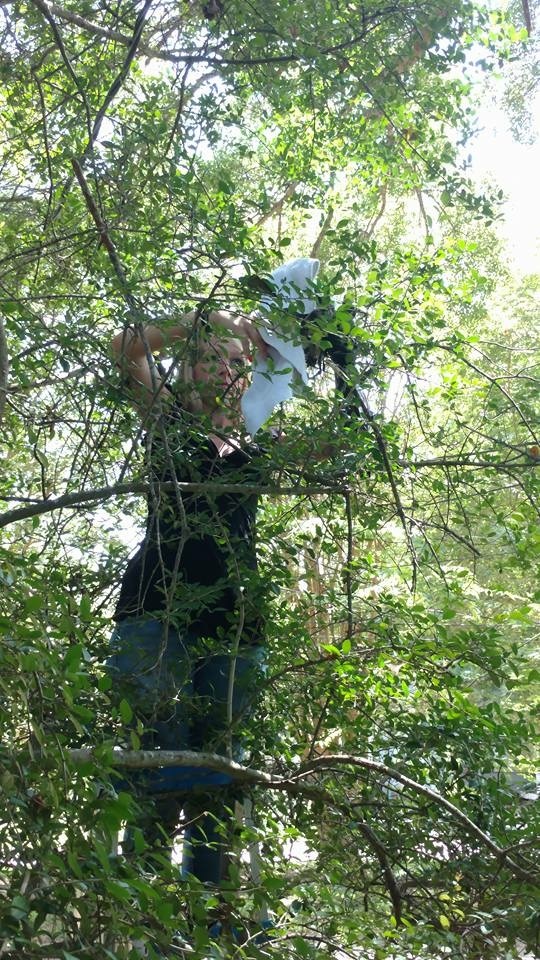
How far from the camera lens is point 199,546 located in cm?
184

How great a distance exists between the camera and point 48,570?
1654 mm

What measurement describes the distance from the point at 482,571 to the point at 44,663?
588 centimetres

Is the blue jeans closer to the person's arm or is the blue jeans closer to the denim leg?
the denim leg

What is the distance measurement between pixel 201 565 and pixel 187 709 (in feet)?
0.84

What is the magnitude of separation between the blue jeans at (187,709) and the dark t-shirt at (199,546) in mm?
50

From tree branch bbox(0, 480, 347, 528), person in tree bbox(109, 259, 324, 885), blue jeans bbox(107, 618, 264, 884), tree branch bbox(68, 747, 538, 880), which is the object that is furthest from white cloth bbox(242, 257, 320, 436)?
tree branch bbox(68, 747, 538, 880)

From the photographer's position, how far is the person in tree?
1.58 metres

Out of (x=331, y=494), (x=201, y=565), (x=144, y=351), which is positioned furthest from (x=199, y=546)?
(x=144, y=351)

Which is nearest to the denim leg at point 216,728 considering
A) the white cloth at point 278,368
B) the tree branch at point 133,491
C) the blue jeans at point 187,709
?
the blue jeans at point 187,709

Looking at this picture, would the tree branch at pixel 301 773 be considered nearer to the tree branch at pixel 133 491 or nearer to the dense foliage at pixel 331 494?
the dense foliage at pixel 331 494

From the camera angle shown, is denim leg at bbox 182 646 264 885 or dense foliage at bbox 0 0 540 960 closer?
dense foliage at bbox 0 0 540 960

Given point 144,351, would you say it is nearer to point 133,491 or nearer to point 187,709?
point 133,491

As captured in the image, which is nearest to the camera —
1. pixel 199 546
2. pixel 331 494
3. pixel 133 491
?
pixel 133 491

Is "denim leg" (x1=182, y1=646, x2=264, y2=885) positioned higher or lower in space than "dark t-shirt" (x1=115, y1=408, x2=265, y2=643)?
lower
